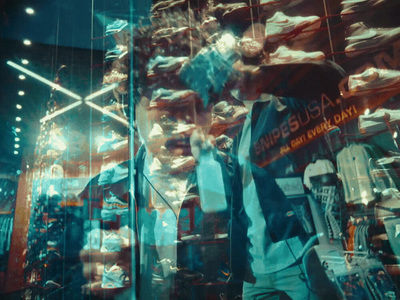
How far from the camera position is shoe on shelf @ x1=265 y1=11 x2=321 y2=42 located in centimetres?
124

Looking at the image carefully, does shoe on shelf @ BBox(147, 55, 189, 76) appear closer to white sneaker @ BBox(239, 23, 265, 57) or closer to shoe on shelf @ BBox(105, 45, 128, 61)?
shoe on shelf @ BBox(105, 45, 128, 61)

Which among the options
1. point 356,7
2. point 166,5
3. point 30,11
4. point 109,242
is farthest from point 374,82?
point 30,11

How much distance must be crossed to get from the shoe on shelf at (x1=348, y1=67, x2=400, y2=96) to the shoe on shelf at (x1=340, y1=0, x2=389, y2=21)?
0.28 meters

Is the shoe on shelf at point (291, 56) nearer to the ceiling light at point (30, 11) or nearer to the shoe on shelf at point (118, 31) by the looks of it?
the shoe on shelf at point (118, 31)

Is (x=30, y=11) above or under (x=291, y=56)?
above

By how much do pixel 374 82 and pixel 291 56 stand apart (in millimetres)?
375

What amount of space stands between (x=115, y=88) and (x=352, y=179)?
1163 millimetres

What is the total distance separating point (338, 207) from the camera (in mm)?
1137

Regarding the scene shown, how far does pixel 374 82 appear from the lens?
1.17m

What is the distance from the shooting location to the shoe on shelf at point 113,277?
1161 millimetres

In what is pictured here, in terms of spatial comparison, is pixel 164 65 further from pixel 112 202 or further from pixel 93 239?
pixel 93 239

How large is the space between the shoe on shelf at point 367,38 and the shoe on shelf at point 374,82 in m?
0.11

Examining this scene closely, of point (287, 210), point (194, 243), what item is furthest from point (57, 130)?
point (287, 210)

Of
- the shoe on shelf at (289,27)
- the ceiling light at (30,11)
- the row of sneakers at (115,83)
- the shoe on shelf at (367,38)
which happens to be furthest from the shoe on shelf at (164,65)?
the shoe on shelf at (367,38)
